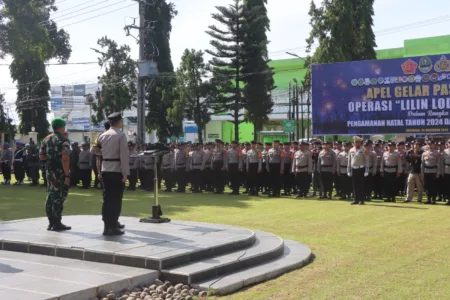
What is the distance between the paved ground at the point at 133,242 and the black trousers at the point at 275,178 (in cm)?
776

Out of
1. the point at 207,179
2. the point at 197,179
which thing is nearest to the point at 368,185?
the point at 207,179

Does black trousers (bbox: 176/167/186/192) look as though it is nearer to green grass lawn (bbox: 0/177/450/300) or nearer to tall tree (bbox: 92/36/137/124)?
green grass lawn (bbox: 0/177/450/300)

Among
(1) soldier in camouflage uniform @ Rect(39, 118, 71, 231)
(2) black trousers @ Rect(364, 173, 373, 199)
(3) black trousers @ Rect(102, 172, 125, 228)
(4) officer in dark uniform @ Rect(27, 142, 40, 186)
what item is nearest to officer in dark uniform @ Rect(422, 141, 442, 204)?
(2) black trousers @ Rect(364, 173, 373, 199)

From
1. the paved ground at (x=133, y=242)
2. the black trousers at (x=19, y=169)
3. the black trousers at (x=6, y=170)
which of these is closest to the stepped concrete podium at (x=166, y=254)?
the paved ground at (x=133, y=242)

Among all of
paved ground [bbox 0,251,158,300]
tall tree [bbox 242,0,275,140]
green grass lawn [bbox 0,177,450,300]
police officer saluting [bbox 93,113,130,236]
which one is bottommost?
green grass lawn [bbox 0,177,450,300]

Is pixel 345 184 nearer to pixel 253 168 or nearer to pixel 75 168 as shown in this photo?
pixel 253 168

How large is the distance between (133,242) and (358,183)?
8030 millimetres

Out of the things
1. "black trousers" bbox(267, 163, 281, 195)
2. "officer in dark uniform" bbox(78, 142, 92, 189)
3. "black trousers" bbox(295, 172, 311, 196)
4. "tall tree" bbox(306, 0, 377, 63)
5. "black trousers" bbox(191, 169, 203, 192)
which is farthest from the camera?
"tall tree" bbox(306, 0, 377, 63)

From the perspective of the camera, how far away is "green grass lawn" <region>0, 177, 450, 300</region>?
16.3ft

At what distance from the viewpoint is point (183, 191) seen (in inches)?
657

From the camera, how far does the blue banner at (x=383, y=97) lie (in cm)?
1591

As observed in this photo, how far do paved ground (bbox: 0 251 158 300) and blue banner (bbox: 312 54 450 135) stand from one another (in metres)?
13.1

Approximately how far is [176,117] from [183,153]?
510 inches

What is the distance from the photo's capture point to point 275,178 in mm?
15320
